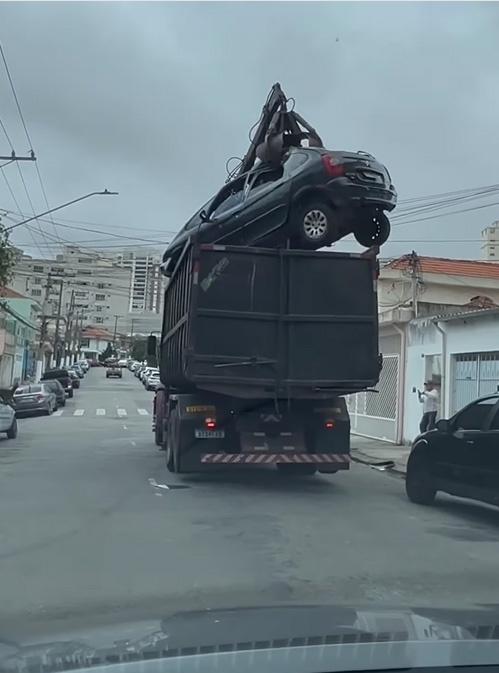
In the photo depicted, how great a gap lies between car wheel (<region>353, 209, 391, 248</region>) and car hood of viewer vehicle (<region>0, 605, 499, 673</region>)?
9.99 metres

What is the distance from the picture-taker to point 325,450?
566 inches

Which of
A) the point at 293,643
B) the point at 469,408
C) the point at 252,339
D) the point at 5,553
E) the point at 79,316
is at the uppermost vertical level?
the point at 79,316

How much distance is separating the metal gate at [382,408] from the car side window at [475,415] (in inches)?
497

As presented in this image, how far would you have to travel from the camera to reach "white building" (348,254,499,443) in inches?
978

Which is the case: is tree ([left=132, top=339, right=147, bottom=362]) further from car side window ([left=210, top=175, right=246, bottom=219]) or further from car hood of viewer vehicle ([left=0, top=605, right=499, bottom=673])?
car hood of viewer vehicle ([left=0, top=605, right=499, bottom=673])

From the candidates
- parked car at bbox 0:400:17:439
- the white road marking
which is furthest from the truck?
parked car at bbox 0:400:17:439

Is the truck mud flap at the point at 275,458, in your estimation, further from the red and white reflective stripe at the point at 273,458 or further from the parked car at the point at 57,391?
the parked car at the point at 57,391

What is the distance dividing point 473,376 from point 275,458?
8.57m

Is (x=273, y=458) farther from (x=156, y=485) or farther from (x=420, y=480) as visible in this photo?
(x=420, y=480)

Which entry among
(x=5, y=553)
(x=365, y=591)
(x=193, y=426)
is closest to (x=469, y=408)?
(x=193, y=426)

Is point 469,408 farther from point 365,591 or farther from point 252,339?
point 365,591

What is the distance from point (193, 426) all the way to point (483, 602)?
317 inches

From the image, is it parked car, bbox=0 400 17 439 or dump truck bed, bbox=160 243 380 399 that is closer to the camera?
dump truck bed, bbox=160 243 380 399

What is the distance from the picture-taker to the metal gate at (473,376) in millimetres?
20281
